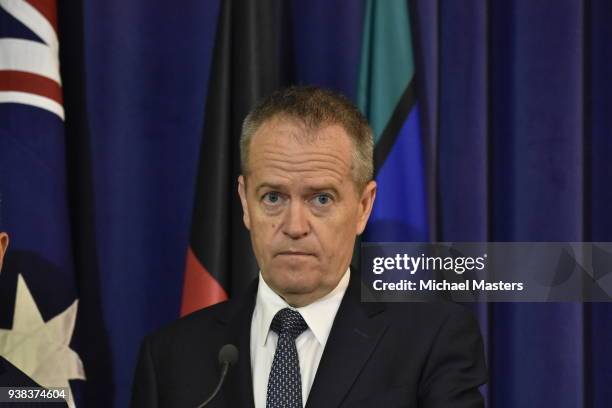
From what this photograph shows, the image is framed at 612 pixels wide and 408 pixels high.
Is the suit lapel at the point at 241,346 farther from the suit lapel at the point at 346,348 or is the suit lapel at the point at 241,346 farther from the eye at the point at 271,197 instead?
the eye at the point at 271,197

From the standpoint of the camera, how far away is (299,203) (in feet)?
5.94

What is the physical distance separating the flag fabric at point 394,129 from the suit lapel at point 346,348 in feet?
1.89

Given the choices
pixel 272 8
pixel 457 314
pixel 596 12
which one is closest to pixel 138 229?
pixel 272 8

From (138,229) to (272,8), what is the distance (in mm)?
784

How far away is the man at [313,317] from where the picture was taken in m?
1.75

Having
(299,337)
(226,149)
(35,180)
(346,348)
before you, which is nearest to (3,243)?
(35,180)

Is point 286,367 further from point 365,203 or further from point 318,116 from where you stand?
point 318,116

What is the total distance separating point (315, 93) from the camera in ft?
6.09

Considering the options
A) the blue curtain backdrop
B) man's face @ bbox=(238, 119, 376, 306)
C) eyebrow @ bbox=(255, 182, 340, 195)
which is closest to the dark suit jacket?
man's face @ bbox=(238, 119, 376, 306)

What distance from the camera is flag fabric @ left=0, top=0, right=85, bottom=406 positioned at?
94.7 inches

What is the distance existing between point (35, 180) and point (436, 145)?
1.17m

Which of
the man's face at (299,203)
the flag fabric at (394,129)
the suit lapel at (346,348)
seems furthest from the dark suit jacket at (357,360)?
the flag fabric at (394,129)

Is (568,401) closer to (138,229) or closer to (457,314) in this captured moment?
(457,314)

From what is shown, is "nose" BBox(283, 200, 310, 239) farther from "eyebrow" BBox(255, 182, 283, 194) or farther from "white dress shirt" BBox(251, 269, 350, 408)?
"white dress shirt" BBox(251, 269, 350, 408)
